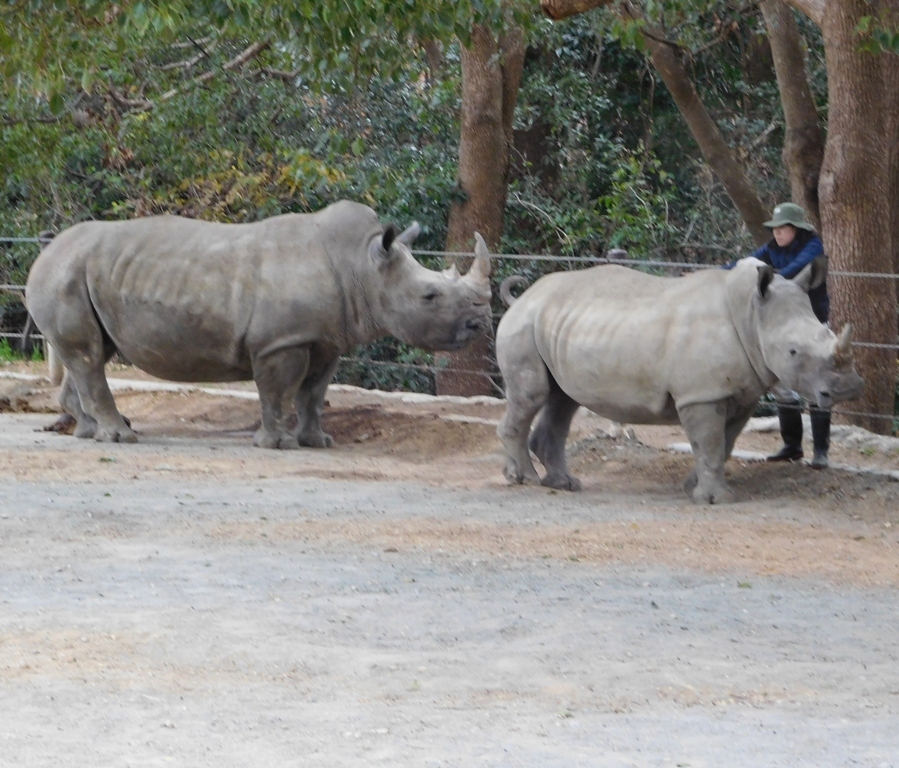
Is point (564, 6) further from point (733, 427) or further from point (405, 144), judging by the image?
point (405, 144)

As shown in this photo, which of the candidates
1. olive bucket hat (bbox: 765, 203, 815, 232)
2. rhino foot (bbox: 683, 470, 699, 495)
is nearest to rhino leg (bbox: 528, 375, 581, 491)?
rhino foot (bbox: 683, 470, 699, 495)

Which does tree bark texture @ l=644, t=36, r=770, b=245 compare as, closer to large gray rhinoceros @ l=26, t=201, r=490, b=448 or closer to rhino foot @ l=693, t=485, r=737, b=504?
large gray rhinoceros @ l=26, t=201, r=490, b=448

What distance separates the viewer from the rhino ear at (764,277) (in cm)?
866

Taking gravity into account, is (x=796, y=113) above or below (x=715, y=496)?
above

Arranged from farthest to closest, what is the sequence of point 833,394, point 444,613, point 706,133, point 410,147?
point 410,147 → point 706,133 → point 833,394 → point 444,613

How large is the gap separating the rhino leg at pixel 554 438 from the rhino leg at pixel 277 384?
7.12 feet

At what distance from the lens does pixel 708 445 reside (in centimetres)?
882

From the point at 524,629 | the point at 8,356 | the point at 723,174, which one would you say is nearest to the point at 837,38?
the point at 723,174

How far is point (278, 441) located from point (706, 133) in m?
5.56

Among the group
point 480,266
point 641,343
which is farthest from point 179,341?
point 641,343

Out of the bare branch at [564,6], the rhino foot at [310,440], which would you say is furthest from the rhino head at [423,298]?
the bare branch at [564,6]

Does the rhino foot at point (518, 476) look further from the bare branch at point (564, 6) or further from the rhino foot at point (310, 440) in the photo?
the bare branch at point (564, 6)

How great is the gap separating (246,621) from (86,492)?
337 centimetres

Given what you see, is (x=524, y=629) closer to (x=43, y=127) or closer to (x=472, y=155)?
(x=472, y=155)
